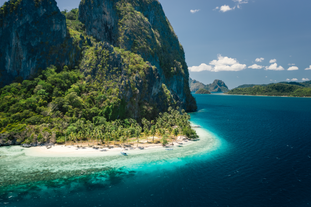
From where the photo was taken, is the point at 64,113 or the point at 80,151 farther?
the point at 64,113

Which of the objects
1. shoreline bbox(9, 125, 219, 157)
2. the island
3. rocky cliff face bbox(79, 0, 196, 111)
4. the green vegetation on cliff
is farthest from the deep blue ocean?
rocky cliff face bbox(79, 0, 196, 111)

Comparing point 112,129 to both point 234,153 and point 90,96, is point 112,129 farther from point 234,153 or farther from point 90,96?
point 234,153

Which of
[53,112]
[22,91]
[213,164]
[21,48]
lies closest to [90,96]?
[53,112]

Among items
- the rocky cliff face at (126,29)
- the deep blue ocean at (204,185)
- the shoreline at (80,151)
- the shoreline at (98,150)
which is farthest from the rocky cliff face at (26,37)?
the deep blue ocean at (204,185)

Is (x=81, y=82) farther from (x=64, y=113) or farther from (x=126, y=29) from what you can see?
(x=126, y=29)

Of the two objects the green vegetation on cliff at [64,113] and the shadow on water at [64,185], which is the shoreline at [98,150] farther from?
the shadow on water at [64,185]

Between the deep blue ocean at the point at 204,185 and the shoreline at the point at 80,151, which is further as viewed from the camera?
the shoreline at the point at 80,151

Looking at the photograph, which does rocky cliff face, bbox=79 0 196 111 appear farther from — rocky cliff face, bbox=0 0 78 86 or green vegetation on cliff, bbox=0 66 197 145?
green vegetation on cliff, bbox=0 66 197 145

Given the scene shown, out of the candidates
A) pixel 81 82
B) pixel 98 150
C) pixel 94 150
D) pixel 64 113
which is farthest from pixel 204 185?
pixel 81 82

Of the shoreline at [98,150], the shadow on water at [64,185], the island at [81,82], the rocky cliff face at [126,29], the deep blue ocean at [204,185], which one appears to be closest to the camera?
the deep blue ocean at [204,185]
